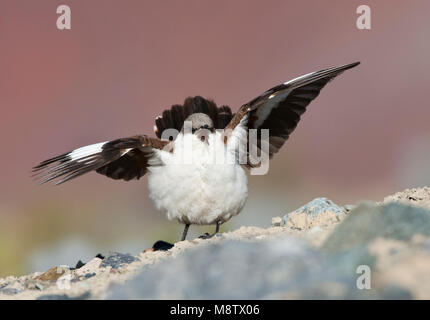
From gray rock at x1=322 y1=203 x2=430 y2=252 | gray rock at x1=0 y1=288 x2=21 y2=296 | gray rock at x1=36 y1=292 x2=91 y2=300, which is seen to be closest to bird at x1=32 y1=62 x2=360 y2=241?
gray rock at x1=0 y1=288 x2=21 y2=296

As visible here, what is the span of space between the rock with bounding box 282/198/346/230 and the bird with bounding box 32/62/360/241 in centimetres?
72

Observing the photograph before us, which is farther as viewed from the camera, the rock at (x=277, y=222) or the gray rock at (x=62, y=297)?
the rock at (x=277, y=222)

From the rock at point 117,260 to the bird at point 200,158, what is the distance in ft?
3.18

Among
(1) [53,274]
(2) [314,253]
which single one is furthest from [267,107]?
(2) [314,253]

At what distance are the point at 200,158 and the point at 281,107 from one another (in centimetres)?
168

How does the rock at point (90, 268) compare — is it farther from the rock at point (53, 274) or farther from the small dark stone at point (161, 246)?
the small dark stone at point (161, 246)

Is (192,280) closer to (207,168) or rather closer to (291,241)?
(291,241)

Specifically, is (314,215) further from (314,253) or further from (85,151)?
(85,151)

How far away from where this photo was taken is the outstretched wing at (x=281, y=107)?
281 inches

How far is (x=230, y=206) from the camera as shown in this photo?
273 inches

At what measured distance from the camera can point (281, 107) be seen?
788 centimetres

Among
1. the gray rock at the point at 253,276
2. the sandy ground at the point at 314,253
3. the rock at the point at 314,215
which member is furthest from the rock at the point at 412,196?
the gray rock at the point at 253,276
